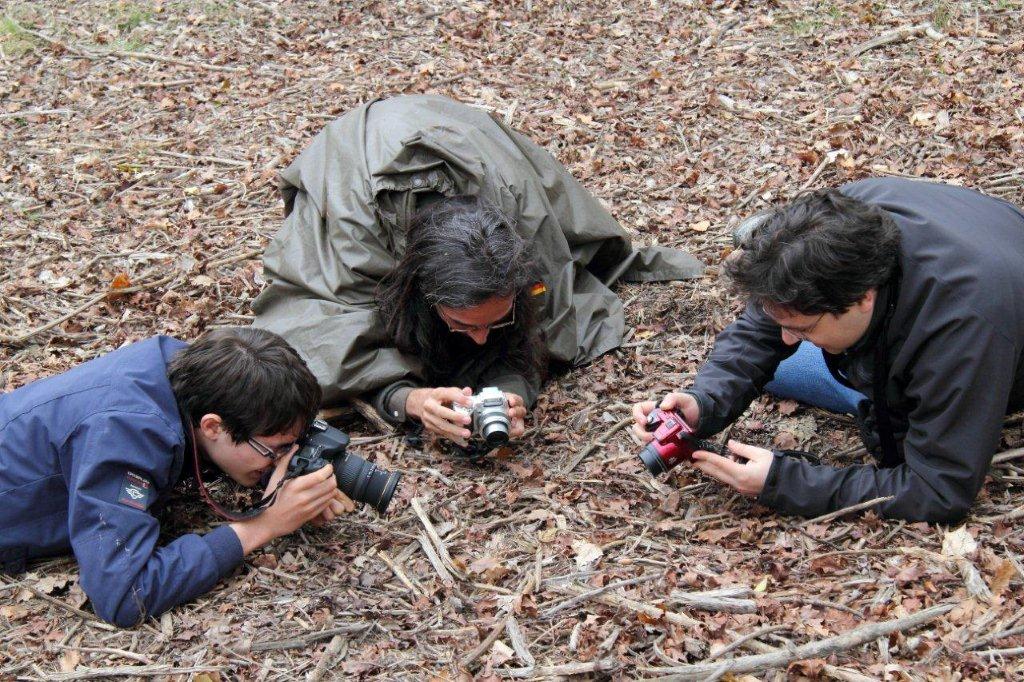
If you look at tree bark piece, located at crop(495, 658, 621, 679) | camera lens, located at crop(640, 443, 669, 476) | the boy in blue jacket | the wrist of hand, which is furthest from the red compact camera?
the boy in blue jacket

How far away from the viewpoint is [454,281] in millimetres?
4125

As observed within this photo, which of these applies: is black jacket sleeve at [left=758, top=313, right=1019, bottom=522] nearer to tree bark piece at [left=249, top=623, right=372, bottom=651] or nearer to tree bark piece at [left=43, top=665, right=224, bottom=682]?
tree bark piece at [left=249, top=623, right=372, bottom=651]

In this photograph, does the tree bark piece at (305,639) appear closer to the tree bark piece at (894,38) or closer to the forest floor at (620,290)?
the forest floor at (620,290)

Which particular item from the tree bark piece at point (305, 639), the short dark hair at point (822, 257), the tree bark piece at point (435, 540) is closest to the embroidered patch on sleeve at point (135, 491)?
the tree bark piece at point (305, 639)

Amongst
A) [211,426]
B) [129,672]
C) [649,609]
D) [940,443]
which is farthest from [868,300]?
[129,672]

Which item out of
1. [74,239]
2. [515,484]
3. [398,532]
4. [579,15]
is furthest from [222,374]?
[579,15]

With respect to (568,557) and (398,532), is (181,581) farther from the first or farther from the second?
(568,557)

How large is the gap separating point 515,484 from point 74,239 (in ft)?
12.6

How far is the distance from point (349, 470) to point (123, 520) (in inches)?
34.4

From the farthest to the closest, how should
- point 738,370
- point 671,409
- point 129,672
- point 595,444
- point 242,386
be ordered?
point 595,444 → point 738,370 → point 671,409 → point 242,386 → point 129,672

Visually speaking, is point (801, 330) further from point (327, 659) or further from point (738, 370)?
point (327, 659)

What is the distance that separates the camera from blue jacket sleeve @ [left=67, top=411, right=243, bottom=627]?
3.32 meters

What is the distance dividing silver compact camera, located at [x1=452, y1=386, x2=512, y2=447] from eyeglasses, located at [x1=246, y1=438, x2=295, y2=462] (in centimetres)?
84

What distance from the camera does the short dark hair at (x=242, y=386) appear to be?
3498 mm
